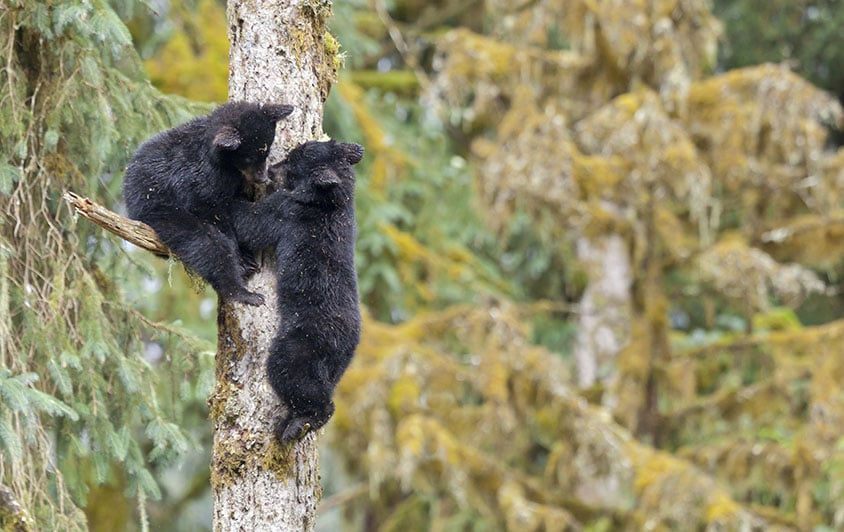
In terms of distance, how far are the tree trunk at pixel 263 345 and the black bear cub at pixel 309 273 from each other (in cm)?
7

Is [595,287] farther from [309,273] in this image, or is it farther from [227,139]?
[227,139]

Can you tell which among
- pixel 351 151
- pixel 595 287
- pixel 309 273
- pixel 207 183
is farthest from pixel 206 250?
pixel 595 287

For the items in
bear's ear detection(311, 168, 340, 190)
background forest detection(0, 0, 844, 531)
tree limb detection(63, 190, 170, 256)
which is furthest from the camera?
background forest detection(0, 0, 844, 531)

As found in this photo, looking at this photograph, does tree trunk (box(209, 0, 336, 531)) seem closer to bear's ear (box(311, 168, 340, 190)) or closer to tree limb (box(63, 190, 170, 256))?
bear's ear (box(311, 168, 340, 190))

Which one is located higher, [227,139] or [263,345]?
[227,139]

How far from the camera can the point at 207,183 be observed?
13.9 ft

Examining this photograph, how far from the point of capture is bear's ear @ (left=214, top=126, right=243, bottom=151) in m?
4.00

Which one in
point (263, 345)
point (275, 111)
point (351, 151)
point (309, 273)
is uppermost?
point (275, 111)

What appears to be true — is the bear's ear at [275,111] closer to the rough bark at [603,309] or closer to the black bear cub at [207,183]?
the black bear cub at [207,183]

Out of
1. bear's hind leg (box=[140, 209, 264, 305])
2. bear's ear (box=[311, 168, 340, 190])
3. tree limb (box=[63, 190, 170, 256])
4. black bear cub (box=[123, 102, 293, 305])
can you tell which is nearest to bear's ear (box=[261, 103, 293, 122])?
black bear cub (box=[123, 102, 293, 305])

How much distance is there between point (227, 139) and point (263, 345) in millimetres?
791

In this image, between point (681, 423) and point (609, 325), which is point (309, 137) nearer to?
point (609, 325)

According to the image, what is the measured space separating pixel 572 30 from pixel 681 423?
3664mm

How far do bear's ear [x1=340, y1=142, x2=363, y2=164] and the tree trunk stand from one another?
0.16m
